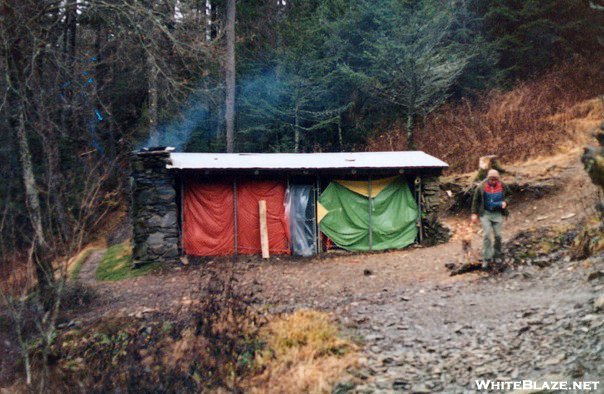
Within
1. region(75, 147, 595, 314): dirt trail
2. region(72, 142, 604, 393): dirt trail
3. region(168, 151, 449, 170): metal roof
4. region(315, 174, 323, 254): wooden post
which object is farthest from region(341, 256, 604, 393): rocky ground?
region(168, 151, 449, 170): metal roof

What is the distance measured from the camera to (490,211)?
943 centimetres

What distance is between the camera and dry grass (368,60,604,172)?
17234 millimetres

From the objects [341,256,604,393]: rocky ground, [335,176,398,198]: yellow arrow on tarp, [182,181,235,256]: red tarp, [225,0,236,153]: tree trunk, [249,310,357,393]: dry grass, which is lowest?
[249,310,357,393]: dry grass

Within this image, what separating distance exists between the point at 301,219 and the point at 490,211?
20.0 ft

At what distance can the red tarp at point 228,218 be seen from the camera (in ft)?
45.1

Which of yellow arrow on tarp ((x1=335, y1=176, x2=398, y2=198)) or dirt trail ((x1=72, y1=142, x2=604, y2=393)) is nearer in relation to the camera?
dirt trail ((x1=72, y1=142, x2=604, y2=393))

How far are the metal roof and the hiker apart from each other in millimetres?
4507

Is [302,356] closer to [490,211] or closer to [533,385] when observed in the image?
[533,385]

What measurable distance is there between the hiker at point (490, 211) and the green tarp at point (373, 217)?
507cm

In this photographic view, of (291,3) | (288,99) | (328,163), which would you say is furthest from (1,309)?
(291,3)

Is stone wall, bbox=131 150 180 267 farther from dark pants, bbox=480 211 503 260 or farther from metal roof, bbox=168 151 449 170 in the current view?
dark pants, bbox=480 211 503 260

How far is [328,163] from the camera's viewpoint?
14.1 m

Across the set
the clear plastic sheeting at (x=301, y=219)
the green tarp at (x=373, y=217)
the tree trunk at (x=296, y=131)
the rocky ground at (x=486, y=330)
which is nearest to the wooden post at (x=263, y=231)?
the clear plastic sheeting at (x=301, y=219)

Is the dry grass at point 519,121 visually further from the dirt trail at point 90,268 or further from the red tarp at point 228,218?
the dirt trail at point 90,268
